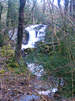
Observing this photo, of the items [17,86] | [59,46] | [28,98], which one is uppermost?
[59,46]

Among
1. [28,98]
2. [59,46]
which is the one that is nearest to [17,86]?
[28,98]

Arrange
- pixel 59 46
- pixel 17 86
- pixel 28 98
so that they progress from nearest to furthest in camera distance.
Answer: pixel 59 46 → pixel 28 98 → pixel 17 86

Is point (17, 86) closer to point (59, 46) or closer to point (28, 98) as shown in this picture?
point (28, 98)

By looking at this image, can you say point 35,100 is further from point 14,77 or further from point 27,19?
point 27,19

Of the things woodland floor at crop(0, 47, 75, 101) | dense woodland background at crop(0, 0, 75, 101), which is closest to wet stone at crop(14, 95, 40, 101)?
woodland floor at crop(0, 47, 75, 101)

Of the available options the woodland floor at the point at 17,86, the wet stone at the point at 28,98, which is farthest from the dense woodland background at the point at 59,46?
the wet stone at the point at 28,98

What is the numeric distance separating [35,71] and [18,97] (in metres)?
0.62

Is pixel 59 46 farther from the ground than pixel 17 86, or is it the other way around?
pixel 59 46

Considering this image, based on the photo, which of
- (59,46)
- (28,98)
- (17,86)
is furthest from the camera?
(17,86)

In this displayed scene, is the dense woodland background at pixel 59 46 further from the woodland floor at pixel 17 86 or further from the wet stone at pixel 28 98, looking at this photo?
the wet stone at pixel 28 98

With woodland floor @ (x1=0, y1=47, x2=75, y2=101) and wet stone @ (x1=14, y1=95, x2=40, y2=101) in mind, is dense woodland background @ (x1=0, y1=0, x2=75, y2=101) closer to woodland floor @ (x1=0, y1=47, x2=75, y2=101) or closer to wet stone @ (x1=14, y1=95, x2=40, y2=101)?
woodland floor @ (x1=0, y1=47, x2=75, y2=101)

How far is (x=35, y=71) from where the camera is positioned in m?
4.24

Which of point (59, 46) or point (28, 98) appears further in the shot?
point (28, 98)

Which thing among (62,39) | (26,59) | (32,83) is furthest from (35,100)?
(62,39)
